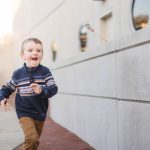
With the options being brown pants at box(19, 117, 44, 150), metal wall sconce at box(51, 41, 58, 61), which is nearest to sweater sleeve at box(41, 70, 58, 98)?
brown pants at box(19, 117, 44, 150)

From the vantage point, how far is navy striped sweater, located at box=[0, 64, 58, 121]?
5.44 meters

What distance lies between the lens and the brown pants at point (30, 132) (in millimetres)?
5254

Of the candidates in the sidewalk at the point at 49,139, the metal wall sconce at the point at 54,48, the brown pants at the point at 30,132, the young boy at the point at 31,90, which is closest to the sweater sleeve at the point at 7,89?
the young boy at the point at 31,90

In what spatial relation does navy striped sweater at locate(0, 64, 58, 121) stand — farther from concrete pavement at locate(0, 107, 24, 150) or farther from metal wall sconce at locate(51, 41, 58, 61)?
metal wall sconce at locate(51, 41, 58, 61)

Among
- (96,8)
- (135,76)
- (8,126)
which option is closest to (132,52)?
(135,76)

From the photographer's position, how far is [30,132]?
5289mm

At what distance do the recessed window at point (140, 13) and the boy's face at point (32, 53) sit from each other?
5.12ft

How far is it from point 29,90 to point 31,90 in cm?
2

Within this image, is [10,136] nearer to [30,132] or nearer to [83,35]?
[83,35]

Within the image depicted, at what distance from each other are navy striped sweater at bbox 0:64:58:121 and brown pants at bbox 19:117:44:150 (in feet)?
0.21

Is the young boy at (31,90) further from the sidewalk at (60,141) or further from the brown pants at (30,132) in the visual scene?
the sidewalk at (60,141)

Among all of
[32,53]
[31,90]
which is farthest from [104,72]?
[32,53]

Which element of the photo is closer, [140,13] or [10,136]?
[140,13]

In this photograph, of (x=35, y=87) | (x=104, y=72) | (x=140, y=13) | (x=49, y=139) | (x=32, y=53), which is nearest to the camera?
(x=35, y=87)
